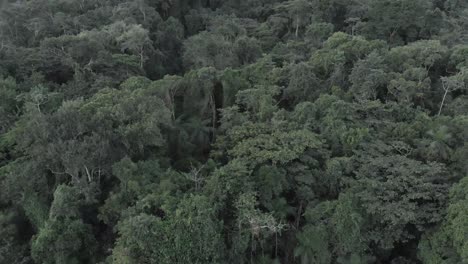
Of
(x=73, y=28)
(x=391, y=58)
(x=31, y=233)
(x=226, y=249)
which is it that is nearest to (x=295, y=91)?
(x=391, y=58)

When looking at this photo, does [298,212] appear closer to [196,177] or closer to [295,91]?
[196,177]

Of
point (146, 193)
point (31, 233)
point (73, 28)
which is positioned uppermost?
point (73, 28)

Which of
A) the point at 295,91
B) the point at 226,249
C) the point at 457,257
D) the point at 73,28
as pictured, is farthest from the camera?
the point at 73,28

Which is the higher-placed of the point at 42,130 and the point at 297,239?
the point at 42,130

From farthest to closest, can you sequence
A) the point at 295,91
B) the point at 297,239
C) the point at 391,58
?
the point at 391,58 → the point at 295,91 → the point at 297,239

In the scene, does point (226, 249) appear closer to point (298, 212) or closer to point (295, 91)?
point (298, 212)

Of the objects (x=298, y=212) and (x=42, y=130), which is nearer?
(x=42, y=130)
